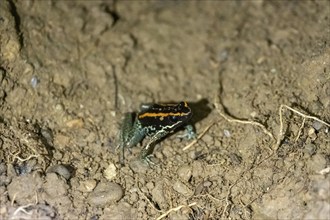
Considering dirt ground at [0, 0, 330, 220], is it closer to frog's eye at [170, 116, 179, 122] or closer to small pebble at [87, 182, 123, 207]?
small pebble at [87, 182, 123, 207]

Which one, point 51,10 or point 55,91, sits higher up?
point 51,10

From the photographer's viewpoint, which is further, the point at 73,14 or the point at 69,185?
the point at 73,14

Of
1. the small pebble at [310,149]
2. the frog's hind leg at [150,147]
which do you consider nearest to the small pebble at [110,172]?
the frog's hind leg at [150,147]

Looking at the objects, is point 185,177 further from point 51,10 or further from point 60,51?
point 51,10

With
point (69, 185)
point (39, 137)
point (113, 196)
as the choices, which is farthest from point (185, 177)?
point (39, 137)

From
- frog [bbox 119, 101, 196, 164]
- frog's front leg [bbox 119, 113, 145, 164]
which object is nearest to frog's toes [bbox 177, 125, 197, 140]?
frog [bbox 119, 101, 196, 164]
